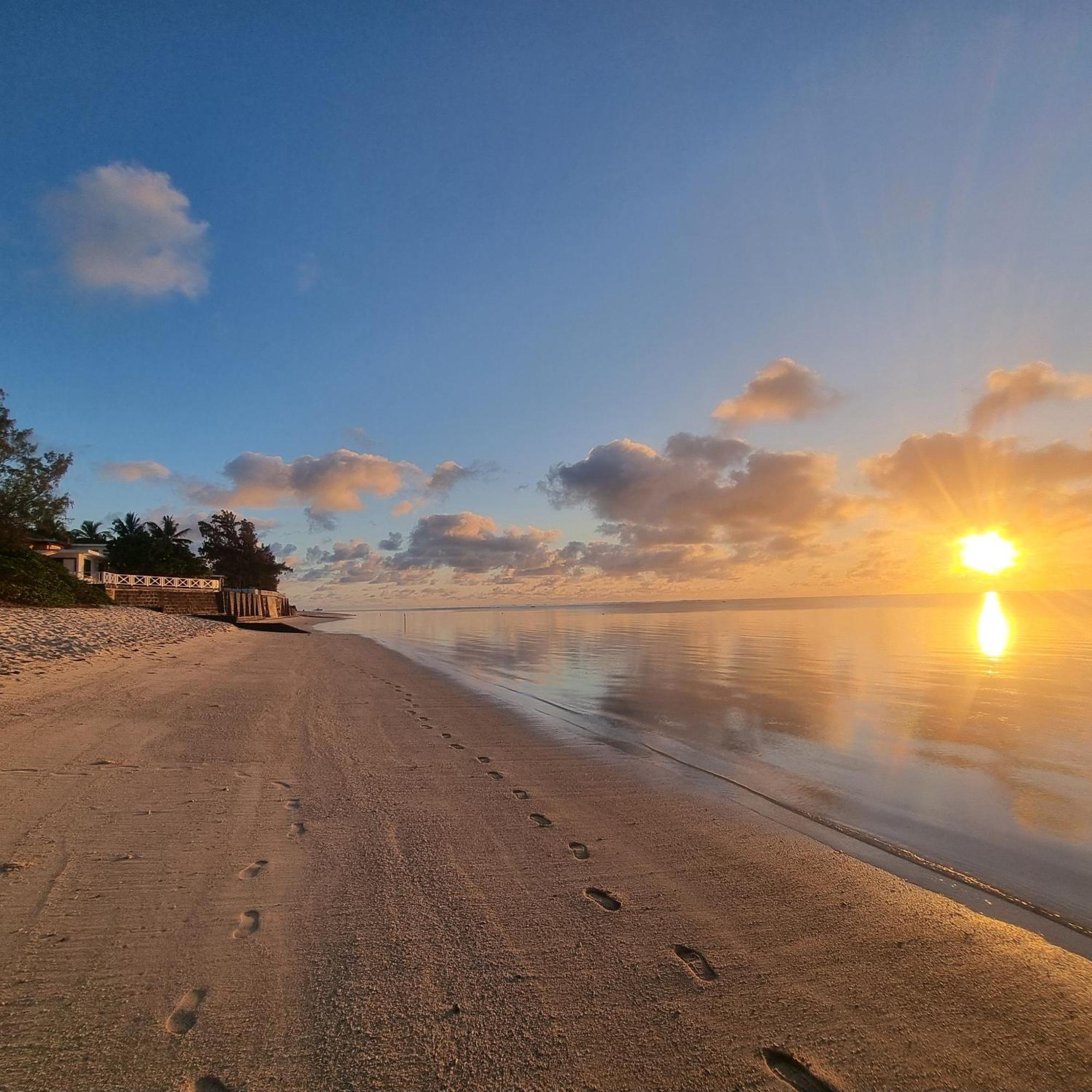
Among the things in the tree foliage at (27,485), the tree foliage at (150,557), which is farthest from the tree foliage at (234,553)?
the tree foliage at (27,485)

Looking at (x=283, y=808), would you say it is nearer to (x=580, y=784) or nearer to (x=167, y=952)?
(x=167, y=952)

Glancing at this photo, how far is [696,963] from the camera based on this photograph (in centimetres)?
360

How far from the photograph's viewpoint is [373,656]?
25.1 m

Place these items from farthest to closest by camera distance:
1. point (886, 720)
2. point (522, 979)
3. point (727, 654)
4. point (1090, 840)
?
point (727, 654) < point (886, 720) < point (1090, 840) < point (522, 979)

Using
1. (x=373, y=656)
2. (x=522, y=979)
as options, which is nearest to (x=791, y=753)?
(x=522, y=979)

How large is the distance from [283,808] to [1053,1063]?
5.75m

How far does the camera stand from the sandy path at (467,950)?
2770 mm

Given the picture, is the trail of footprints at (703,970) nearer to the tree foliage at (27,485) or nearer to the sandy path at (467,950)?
the sandy path at (467,950)

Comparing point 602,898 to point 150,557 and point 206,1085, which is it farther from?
point 150,557

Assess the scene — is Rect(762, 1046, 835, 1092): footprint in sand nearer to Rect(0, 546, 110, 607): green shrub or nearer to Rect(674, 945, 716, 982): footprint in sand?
Rect(674, 945, 716, 982): footprint in sand

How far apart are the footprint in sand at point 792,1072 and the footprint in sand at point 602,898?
4.86 feet

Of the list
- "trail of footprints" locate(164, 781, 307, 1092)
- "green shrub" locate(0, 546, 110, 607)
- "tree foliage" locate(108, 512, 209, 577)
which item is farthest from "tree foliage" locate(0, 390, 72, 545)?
"trail of footprints" locate(164, 781, 307, 1092)

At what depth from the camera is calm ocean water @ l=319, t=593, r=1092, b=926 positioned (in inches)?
255

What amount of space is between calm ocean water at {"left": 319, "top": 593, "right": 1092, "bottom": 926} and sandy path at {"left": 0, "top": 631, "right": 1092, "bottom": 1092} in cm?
168
